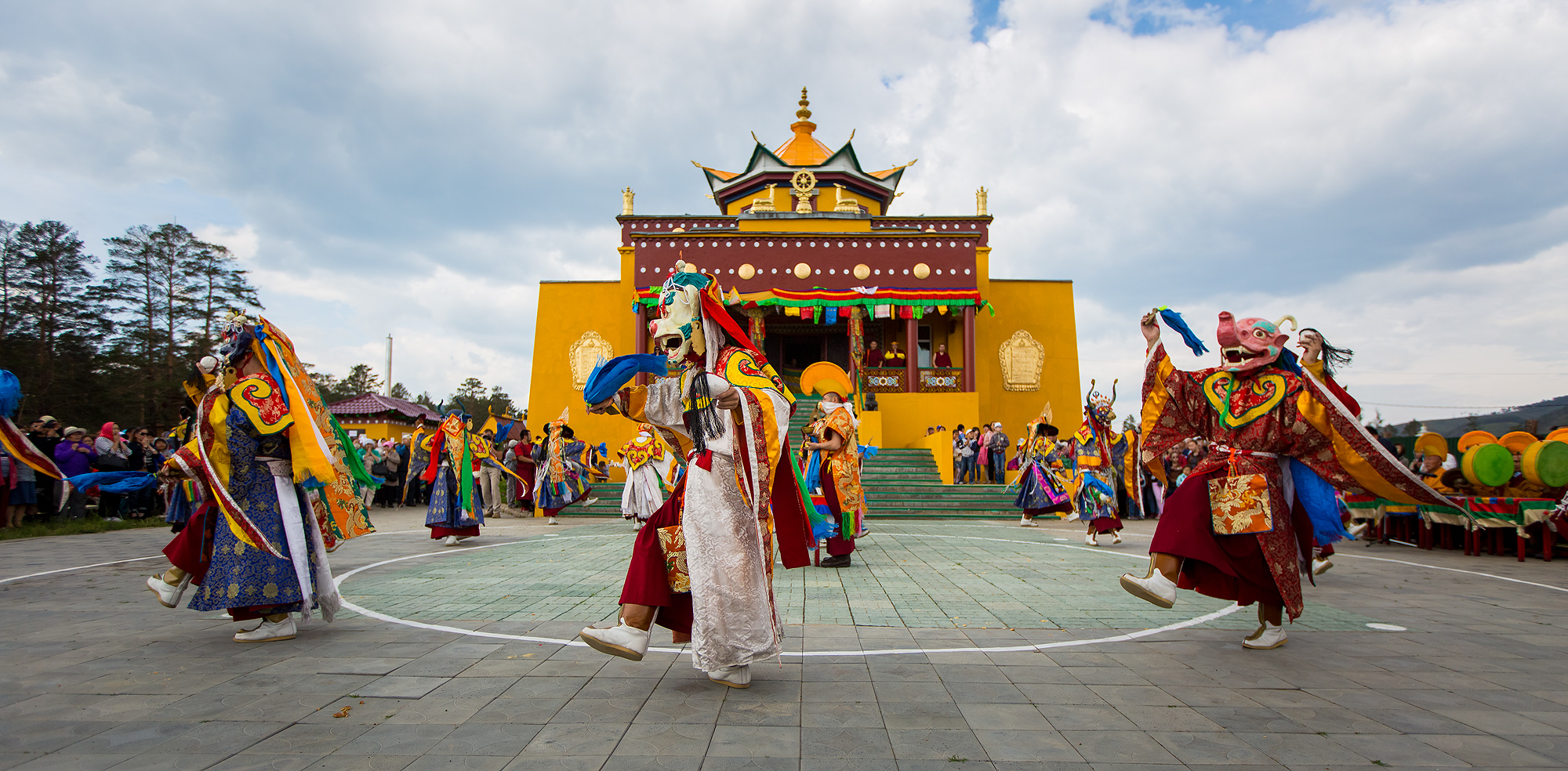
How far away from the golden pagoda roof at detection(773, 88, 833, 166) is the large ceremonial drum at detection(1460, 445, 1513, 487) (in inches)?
840

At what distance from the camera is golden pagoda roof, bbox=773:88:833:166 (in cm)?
2845

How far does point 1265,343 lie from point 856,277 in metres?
18.2

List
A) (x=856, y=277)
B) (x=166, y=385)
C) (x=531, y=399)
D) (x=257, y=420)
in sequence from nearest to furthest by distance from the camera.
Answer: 1. (x=257, y=420)
2. (x=856, y=277)
3. (x=531, y=399)
4. (x=166, y=385)

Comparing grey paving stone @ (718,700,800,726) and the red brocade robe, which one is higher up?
the red brocade robe

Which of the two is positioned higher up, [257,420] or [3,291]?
[3,291]

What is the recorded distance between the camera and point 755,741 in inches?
121

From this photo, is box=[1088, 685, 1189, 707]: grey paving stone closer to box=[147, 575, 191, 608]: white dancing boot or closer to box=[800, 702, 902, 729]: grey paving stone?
box=[800, 702, 902, 729]: grey paving stone

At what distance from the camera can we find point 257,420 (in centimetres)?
488

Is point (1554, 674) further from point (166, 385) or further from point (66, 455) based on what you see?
point (166, 385)

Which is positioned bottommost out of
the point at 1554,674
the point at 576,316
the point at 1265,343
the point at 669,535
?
the point at 1554,674

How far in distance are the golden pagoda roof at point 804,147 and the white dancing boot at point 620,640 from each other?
25.8 metres

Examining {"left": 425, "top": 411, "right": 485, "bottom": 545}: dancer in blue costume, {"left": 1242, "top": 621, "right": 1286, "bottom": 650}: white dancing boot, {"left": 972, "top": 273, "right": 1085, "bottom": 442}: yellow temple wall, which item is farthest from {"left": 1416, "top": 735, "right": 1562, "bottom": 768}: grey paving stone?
{"left": 972, "top": 273, "right": 1085, "bottom": 442}: yellow temple wall

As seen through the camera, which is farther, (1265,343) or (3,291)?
(3,291)

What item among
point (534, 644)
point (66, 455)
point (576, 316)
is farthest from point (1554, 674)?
point (576, 316)
